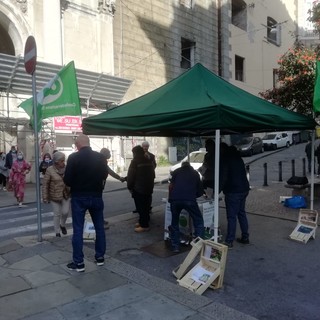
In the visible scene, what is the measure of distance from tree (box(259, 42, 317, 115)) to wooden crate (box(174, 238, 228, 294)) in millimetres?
5903

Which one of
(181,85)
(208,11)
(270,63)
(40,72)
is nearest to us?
(181,85)

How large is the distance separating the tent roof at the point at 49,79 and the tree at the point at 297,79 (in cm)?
Answer: 1091

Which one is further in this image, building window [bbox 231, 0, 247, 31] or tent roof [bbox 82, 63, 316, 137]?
building window [bbox 231, 0, 247, 31]

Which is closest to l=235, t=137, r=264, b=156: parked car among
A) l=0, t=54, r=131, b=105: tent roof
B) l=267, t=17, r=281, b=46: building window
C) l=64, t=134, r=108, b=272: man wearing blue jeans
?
l=0, t=54, r=131, b=105: tent roof

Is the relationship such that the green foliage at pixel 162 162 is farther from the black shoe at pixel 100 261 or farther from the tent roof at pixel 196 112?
the black shoe at pixel 100 261

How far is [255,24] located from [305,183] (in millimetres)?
30756

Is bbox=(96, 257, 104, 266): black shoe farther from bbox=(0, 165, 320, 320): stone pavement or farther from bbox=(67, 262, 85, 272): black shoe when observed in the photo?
bbox=(67, 262, 85, 272): black shoe

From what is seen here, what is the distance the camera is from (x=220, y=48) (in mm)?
31484

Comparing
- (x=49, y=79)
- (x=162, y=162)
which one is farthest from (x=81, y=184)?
(x=162, y=162)

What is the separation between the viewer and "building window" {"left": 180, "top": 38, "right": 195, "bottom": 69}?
28688 mm

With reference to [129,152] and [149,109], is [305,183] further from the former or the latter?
[129,152]

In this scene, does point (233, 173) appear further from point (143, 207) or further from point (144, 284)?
point (144, 284)

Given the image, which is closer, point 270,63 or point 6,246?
point 6,246

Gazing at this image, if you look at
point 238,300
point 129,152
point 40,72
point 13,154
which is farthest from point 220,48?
point 238,300
